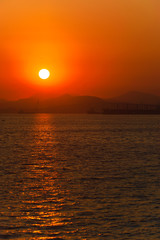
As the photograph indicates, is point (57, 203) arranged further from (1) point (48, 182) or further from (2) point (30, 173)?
(2) point (30, 173)

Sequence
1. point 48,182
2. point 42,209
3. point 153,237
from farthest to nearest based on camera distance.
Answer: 1. point 48,182
2. point 42,209
3. point 153,237

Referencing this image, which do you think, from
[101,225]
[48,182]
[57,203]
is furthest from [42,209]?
[48,182]

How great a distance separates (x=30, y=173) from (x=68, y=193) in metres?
9.32

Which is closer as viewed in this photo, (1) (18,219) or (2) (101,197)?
(1) (18,219)

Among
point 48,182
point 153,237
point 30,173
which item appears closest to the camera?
point 153,237

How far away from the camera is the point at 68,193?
2169 cm

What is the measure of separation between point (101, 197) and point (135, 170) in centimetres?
1209

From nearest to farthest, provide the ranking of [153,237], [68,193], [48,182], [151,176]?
[153,237] → [68,193] → [48,182] → [151,176]

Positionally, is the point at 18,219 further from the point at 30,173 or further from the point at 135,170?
the point at 135,170

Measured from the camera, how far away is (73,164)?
37062 mm

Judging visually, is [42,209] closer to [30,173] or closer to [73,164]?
[30,173]

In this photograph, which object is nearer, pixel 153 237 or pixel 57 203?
pixel 153 237

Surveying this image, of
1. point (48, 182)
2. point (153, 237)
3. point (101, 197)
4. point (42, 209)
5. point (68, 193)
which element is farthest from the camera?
point (48, 182)

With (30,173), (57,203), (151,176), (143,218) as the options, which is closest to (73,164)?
(30,173)
